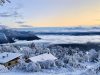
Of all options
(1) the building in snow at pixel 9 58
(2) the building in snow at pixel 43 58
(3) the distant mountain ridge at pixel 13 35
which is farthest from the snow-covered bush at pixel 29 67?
(3) the distant mountain ridge at pixel 13 35

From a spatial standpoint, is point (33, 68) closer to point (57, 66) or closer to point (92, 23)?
point (57, 66)

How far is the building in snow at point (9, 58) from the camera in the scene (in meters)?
17.1

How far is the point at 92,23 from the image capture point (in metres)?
16.8

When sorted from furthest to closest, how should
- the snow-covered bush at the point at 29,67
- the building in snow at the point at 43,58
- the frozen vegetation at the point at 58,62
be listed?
the building in snow at the point at 43,58 → the snow-covered bush at the point at 29,67 → the frozen vegetation at the point at 58,62

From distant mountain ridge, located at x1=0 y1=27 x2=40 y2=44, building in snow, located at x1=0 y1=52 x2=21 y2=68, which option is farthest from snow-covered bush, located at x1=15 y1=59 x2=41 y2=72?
distant mountain ridge, located at x1=0 y1=27 x2=40 y2=44

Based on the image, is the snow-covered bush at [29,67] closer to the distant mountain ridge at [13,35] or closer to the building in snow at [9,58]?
the building in snow at [9,58]

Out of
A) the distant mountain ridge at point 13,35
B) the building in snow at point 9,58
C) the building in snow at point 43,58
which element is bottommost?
the building in snow at point 9,58

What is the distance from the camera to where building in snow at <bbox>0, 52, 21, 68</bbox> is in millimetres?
17078

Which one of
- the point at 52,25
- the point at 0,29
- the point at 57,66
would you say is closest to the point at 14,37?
the point at 0,29

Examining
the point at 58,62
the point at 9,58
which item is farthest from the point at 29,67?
the point at 9,58

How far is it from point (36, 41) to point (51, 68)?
3.91m

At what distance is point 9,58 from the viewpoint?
17.8 m

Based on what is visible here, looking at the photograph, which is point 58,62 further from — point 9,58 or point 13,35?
point 9,58

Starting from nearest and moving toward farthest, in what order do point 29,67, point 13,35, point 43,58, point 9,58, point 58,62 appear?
point 29,67, point 58,62, point 43,58, point 13,35, point 9,58
